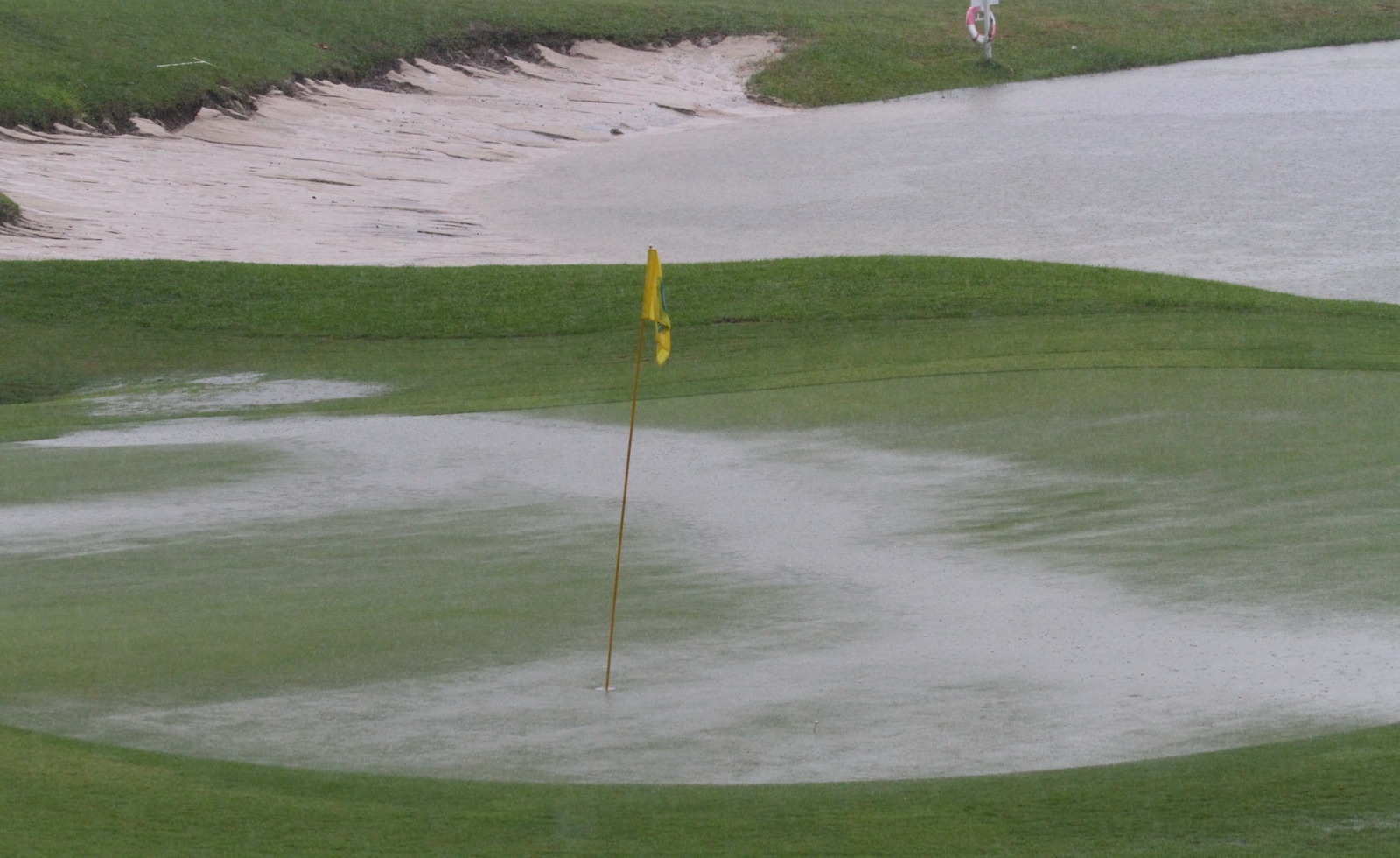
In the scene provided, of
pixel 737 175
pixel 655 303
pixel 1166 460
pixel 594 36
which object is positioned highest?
pixel 594 36

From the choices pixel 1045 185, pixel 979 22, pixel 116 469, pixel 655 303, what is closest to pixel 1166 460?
pixel 655 303

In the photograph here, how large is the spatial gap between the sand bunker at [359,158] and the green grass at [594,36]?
2.99ft

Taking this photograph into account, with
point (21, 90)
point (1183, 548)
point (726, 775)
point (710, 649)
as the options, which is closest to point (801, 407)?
point (1183, 548)

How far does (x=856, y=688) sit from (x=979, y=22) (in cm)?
4088

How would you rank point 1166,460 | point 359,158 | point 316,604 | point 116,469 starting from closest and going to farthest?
point 316,604 < point 1166,460 < point 116,469 < point 359,158

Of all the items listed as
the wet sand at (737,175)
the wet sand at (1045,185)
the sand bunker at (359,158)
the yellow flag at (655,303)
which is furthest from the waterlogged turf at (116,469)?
the wet sand at (1045,185)

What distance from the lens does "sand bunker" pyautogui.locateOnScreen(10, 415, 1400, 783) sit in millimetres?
5648

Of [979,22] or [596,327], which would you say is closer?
[596,327]

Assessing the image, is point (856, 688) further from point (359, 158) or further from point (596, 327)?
point (359, 158)

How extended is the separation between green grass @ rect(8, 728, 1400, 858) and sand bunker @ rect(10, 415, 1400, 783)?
0.20 meters

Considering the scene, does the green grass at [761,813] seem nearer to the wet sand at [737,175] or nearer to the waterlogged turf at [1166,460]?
the waterlogged turf at [1166,460]

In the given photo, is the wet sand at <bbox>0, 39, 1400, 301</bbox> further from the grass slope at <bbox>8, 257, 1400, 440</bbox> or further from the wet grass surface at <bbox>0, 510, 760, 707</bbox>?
the wet grass surface at <bbox>0, 510, 760, 707</bbox>

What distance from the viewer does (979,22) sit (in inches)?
1764

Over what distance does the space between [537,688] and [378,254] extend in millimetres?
18214
